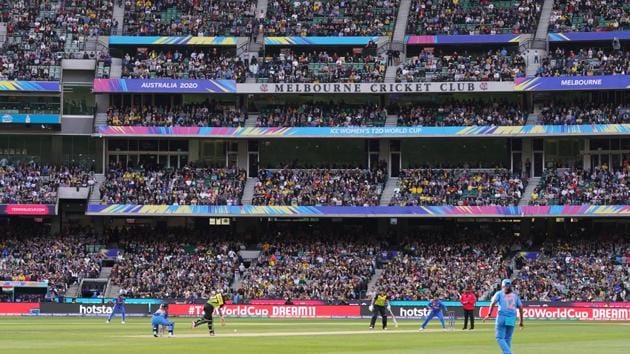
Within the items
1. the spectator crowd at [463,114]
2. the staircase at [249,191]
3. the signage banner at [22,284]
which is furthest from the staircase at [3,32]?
the spectator crowd at [463,114]

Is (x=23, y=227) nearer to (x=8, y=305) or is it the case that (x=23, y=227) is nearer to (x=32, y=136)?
(x=32, y=136)

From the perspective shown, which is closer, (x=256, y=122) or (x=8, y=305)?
(x=8, y=305)

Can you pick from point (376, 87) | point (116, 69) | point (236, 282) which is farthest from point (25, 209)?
A: point (376, 87)

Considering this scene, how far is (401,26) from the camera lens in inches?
3565

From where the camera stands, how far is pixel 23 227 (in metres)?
88.6

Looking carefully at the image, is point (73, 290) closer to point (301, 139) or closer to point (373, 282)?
point (373, 282)

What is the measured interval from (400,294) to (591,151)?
1957 cm

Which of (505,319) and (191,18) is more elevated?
(191,18)

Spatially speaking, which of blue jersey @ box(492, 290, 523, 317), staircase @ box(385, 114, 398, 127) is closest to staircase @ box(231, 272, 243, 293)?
staircase @ box(385, 114, 398, 127)

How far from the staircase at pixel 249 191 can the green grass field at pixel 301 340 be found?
1287 inches

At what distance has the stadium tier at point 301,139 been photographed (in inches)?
3248

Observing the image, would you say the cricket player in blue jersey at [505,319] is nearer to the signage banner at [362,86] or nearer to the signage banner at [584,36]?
the signage banner at [362,86]

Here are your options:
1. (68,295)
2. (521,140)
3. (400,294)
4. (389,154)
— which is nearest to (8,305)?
(68,295)

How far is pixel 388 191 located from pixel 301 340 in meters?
45.6
